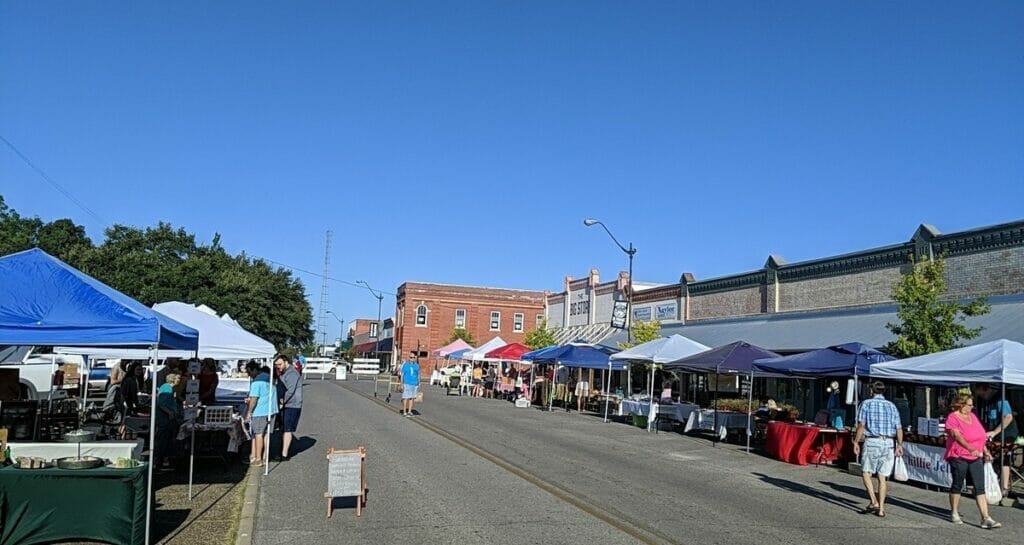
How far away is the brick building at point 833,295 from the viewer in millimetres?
21984

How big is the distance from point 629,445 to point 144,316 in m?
13.7

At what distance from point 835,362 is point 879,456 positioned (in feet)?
23.6

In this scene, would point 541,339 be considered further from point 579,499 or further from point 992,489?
point 579,499

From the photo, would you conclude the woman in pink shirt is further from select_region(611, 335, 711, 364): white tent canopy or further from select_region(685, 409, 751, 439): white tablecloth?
select_region(611, 335, 711, 364): white tent canopy

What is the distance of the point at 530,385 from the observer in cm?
3844

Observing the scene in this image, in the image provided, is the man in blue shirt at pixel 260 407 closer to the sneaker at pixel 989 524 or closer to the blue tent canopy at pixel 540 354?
the sneaker at pixel 989 524

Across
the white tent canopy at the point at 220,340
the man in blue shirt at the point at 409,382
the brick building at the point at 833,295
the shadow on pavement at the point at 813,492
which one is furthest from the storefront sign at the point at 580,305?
the white tent canopy at the point at 220,340

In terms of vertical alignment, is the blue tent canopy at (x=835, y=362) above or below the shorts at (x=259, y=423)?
above

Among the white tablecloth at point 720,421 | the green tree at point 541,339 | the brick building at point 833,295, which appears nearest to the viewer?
the white tablecloth at point 720,421

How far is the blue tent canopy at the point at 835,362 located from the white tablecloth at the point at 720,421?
210cm

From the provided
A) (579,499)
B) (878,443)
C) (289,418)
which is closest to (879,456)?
(878,443)

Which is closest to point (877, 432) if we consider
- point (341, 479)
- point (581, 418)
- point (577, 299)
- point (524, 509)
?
point (524, 509)

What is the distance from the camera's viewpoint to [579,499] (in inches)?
448

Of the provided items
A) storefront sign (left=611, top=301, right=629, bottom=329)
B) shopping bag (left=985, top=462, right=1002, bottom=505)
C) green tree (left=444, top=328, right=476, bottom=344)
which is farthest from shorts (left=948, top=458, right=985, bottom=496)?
green tree (left=444, top=328, right=476, bottom=344)
